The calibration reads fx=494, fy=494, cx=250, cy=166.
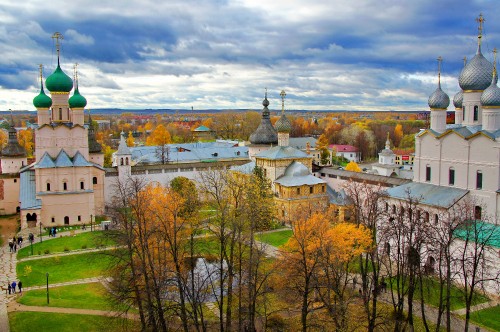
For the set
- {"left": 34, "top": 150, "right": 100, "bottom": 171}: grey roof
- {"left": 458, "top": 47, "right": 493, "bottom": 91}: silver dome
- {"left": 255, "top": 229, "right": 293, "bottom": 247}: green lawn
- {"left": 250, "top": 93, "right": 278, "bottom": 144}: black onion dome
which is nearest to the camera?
{"left": 458, "top": 47, "right": 493, "bottom": 91}: silver dome

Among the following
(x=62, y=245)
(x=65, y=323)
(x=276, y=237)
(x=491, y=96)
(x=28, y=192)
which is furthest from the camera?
(x=28, y=192)

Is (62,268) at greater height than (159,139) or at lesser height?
lesser

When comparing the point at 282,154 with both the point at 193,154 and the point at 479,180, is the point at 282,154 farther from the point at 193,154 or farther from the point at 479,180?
the point at 193,154

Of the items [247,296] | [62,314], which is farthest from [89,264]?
[247,296]

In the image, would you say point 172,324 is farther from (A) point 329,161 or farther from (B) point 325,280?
(A) point 329,161

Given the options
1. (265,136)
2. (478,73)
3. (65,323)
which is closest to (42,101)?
(265,136)

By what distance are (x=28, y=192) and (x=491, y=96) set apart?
27.7 meters

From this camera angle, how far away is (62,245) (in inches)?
1082

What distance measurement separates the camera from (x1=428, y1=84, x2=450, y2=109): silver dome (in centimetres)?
2562

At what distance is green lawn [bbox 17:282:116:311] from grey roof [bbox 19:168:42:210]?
11.7 metres

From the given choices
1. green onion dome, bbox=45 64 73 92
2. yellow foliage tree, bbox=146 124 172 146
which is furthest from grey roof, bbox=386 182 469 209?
yellow foliage tree, bbox=146 124 172 146

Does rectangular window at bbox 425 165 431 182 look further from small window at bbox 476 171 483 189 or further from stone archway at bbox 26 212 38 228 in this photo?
stone archway at bbox 26 212 38 228

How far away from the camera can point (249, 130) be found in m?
89.9

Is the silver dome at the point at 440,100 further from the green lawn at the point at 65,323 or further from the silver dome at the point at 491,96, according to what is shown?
the green lawn at the point at 65,323
